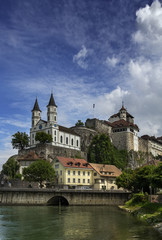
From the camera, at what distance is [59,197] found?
8069 cm

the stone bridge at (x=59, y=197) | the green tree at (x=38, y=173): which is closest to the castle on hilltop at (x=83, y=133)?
the green tree at (x=38, y=173)

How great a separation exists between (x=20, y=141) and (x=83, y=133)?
30.0 meters

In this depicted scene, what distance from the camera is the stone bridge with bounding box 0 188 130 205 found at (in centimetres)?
7156

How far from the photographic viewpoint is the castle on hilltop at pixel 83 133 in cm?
11994

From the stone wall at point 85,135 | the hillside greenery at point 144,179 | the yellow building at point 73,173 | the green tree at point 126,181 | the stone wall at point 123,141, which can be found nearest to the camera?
the hillside greenery at point 144,179

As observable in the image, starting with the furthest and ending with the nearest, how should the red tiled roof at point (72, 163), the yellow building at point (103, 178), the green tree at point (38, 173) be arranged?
the yellow building at point (103, 178)
the red tiled roof at point (72, 163)
the green tree at point (38, 173)

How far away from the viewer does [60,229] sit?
40375 millimetres

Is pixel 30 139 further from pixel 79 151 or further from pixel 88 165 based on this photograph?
pixel 88 165

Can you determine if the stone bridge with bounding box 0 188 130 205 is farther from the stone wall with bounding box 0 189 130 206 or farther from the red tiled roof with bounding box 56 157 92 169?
the red tiled roof with bounding box 56 157 92 169

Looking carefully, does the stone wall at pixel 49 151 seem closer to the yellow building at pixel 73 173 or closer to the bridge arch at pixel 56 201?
the yellow building at pixel 73 173

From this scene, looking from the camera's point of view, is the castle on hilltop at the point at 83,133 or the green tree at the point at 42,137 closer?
the green tree at the point at 42,137

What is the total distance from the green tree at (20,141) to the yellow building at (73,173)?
2878 cm


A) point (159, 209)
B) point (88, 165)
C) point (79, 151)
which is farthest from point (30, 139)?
point (159, 209)

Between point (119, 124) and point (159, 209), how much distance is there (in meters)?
94.2
